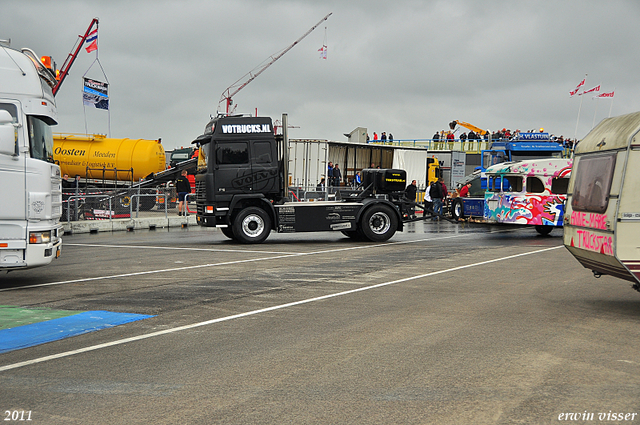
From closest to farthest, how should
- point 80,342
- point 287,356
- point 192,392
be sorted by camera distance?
1. point 192,392
2. point 287,356
3. point 80,342

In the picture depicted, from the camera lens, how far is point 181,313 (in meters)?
8.30

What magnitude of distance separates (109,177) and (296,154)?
1015cm

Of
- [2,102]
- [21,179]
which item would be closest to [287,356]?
[21,179]

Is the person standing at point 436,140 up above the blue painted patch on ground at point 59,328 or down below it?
above

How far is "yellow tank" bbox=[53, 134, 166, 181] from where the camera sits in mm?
35000

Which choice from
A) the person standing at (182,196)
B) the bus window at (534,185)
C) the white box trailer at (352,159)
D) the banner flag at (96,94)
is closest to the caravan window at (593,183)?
the bus window at (534,185)

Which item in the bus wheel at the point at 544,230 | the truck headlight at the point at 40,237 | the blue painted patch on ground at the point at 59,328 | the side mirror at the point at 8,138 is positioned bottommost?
the blue painted patch on ground at the point at 59,328

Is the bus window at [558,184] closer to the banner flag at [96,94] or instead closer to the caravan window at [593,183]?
the caravan window at [593,183]

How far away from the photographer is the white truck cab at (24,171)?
9.95 meters

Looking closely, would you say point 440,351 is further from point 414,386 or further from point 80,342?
point 80,342

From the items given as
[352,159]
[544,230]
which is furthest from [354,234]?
[352,159]

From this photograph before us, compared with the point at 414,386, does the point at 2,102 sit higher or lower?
higher

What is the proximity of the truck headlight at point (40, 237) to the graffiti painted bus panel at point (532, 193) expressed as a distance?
14.1m

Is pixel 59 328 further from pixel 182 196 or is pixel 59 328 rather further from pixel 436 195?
pixel 182 196
